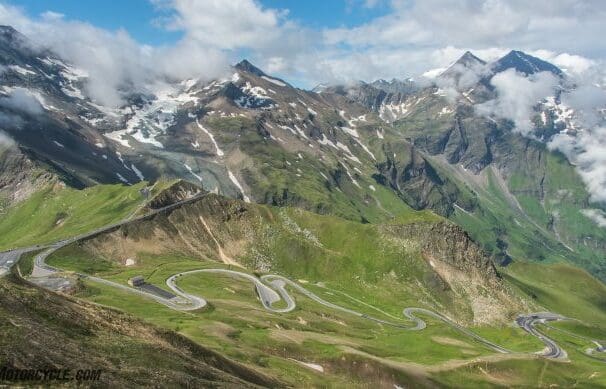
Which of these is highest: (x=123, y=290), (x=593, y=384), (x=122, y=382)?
(x=122, y=382)

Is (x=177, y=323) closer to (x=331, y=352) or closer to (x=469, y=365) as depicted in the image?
(x=331, y=352)

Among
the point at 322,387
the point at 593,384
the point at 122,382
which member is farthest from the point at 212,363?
the point at 593,384

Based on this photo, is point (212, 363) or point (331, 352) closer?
point (212, 363)

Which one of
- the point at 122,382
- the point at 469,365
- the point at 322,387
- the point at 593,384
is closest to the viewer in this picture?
the point at 122,382

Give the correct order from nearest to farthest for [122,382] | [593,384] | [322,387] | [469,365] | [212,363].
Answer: [122,382]
[212,363]
[322,387]
[469,365]
[593,384]

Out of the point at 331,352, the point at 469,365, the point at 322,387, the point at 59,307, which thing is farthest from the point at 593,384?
the point at 59,307

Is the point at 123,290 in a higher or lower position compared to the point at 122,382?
lower
